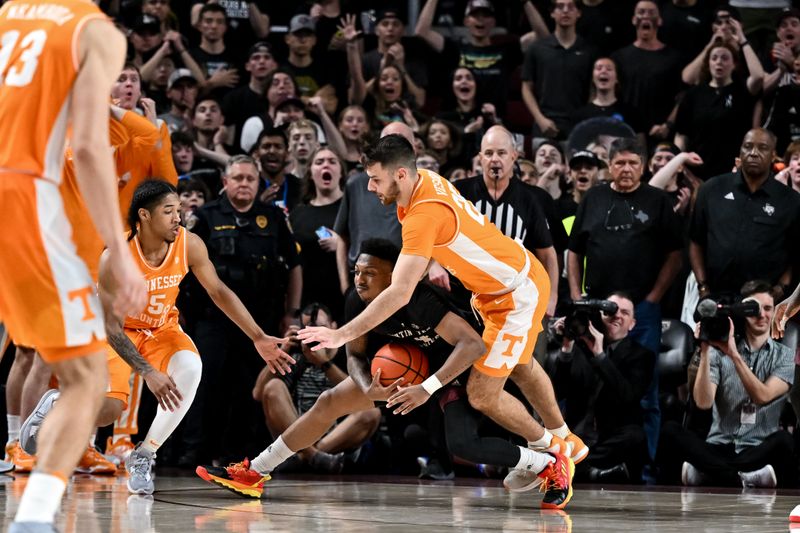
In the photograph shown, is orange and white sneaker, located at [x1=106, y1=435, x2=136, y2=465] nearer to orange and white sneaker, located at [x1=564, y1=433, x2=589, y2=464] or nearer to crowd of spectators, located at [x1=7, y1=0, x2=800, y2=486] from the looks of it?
crowd of spectators, located at [x1=7, y1=0, x2=800, y2=486]

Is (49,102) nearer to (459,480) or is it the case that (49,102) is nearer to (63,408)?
(63,408)

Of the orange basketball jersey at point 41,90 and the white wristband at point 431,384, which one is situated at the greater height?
the orange basketball jersey at point 41,90

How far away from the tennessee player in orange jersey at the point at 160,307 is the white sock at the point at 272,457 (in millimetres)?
521

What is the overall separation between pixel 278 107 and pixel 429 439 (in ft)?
11.8

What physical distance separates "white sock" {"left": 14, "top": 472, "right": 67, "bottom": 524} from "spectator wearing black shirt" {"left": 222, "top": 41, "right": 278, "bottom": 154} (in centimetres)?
777

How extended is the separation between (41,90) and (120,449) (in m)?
5.09

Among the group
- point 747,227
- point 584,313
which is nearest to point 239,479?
point 584,313

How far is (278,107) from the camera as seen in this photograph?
1091cm

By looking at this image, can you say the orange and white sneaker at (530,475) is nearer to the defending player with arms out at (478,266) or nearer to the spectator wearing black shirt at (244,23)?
the defending player with arms out at (478,266)

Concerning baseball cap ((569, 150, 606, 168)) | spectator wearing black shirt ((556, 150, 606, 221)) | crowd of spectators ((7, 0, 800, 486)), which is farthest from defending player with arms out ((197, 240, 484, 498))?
baseball cap ((569, 150, 606, 168))

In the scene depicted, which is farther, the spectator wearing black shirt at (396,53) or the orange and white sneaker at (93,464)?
the spectator wearing black shirt at (396,53)

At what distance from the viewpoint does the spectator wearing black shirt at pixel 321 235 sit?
9.45m

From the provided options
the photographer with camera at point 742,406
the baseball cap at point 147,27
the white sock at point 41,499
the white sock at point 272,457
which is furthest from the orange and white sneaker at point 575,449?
the baseball cap at point 147,27

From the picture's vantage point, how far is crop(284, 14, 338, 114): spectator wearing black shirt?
467 inches
